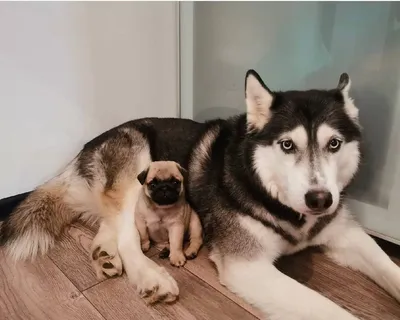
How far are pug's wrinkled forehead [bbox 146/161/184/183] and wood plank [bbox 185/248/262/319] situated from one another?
1.22ft

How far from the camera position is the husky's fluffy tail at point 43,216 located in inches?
68.7

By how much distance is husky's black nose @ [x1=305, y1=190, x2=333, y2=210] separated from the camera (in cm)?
127

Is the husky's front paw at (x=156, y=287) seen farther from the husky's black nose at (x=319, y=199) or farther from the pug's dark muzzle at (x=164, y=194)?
the husky's black nose at (x=319, y=199)

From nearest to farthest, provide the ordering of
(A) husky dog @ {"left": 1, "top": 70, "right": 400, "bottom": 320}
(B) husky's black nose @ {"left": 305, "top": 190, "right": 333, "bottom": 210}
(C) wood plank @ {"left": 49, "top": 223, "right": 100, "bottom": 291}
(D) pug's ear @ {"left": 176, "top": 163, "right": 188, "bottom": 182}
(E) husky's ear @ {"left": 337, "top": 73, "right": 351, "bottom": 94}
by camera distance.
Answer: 1. (B) husky's black nose @ {"left": 305, "top": 190, "right": 333, "bottom": 210}
2. (A) husky dog @ {"left": 1, "top": 70, "right": 400, "bottom": 320}
3. (E) husky's ear @ {"left": 337, "top": 73, "right": 351, "bottom": 94}
4. (C) wood plank @ {"left": 49, "top": 223, "right": 100, "bottom": 291}
5. (D) pug's ear @ {"left": 176, "top": 163, "right": 188, "bottom": 182}

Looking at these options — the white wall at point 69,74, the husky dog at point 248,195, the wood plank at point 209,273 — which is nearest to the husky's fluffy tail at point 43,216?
the husky dog at point 248,195

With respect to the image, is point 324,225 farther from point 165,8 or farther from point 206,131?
point 165,8

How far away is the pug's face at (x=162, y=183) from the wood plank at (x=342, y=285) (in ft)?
1.86

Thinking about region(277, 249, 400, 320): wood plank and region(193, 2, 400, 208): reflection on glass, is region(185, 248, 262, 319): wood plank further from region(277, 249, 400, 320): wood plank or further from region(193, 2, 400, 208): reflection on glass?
region(193, 2, 400, 208): reflection on glass

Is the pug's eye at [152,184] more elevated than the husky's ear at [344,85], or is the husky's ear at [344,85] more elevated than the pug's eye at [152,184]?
the husky's ear at [344,85]

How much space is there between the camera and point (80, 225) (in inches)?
80.3

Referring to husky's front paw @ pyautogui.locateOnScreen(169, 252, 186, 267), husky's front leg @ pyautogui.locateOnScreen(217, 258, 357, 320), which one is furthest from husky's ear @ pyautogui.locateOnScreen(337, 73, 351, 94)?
husky's front paw @ pyautogui.locateOnScreen(169, 252, 186, 267)

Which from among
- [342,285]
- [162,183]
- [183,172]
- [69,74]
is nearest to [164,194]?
[162,183]

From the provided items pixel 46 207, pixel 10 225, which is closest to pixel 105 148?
pixel 46 207

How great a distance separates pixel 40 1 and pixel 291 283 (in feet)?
5.56
